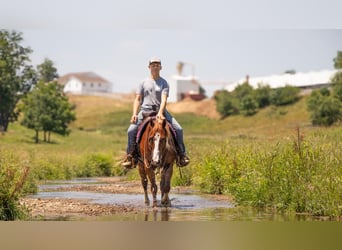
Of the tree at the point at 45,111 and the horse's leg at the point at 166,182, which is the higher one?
the tree at the point at 45,111

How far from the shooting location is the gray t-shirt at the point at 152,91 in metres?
12.2

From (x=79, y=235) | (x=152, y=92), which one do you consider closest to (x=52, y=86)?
(x=152, y=92)

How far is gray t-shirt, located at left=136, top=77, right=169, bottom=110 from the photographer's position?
1223 cm

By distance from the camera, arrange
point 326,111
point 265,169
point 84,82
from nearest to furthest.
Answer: point 265,169, point 326,111, point 84,82

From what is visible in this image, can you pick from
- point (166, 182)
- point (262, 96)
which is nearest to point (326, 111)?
point (262, 96)

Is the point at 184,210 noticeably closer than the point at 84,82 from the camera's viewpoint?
Yes

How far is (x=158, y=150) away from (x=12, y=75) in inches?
1878

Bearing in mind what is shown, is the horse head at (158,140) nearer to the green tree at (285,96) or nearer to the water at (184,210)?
the water at (184,210)

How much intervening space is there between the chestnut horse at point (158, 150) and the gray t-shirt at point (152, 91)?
0.34 m

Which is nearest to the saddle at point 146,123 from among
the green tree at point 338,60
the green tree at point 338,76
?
the green tree at point 338,76

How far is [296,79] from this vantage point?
7388 cm

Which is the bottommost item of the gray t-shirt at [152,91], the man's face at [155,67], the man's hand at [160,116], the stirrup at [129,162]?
the stirrup at [129,162]

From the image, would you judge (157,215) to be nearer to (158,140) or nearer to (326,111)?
(158,140)

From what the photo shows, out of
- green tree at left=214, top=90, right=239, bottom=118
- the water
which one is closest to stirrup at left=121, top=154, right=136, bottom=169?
the water
